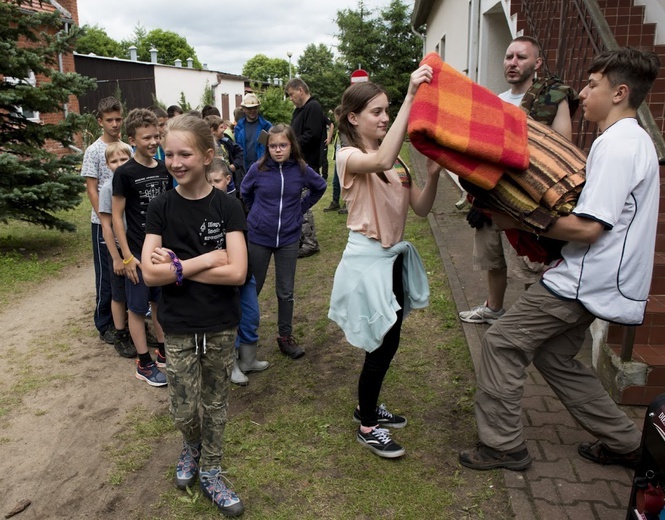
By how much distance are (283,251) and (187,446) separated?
6.30 feet

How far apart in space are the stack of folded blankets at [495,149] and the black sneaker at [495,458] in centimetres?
133

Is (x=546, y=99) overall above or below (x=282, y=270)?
above

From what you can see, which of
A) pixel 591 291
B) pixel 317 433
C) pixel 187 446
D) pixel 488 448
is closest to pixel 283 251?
pixel 317 433

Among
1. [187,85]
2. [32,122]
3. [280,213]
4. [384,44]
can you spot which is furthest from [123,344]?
[187,85]

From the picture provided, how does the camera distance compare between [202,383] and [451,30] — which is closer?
[202,383]

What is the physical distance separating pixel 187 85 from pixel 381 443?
39290mm

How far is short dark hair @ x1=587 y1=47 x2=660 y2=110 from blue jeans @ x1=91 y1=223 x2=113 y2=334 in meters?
4.15

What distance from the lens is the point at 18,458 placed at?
3.50 meters

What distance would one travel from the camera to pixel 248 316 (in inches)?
172

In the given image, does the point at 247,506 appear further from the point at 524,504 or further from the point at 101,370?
the point at 101,370

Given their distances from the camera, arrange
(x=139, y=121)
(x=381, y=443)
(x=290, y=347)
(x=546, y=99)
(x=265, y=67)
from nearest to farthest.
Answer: (x=381, y=443), (x=546, y=99), (x=139, y=121), (x=290, y=347), (x=265, y=67)

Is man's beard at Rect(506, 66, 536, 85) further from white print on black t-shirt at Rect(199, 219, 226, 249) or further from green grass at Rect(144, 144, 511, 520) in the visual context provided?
white print on black t-shirt at Rect(199, 219, 226, 249)

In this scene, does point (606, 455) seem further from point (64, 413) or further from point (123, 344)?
point (123, 344)

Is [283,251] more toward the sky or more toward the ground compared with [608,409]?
more toward the sky
